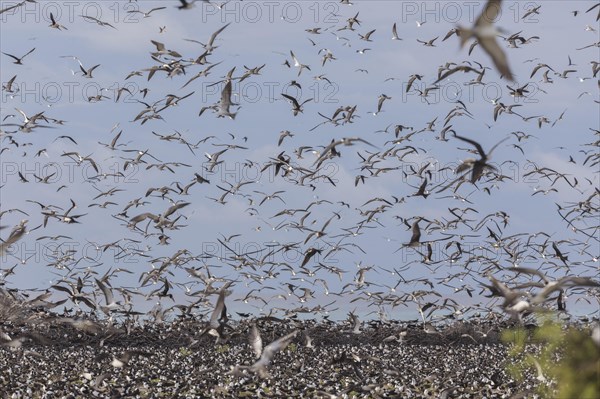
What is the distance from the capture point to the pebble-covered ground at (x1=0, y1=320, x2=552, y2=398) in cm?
1575

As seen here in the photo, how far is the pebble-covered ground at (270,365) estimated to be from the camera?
1575 cm

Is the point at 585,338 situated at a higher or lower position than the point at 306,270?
lower

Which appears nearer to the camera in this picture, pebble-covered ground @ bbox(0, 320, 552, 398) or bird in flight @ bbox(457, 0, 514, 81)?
bird in flight @ bbox(457, 0, 514, 81)

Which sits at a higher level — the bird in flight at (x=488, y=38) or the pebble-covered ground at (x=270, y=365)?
the pebble-covered ground at (x=270, y=365)

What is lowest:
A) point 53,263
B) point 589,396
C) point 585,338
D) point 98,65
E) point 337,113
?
point 589,396

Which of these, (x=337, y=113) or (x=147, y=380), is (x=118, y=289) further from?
(x=337, y=113)

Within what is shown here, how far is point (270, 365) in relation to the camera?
741 inches

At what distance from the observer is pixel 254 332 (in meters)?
11.1

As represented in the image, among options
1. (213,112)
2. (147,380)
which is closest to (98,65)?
(213,112)

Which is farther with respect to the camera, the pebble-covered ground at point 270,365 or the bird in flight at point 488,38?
the pebble-covered ground at point 270,365

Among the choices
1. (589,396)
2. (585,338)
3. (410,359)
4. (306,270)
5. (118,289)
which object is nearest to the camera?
(589,396)

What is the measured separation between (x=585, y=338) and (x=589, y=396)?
37.6 inches

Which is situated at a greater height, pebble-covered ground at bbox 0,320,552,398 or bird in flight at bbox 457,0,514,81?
pebble-covered ground at bbox 0,320,552,398

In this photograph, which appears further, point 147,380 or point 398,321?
point 398,321
